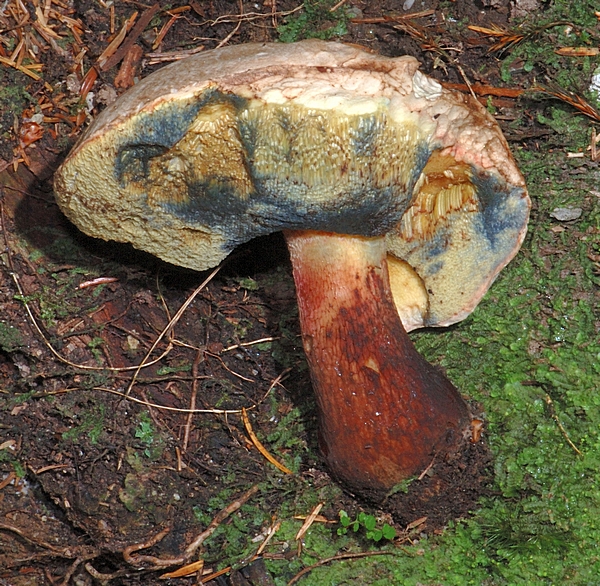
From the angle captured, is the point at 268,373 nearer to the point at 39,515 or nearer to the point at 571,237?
the point at 39,515

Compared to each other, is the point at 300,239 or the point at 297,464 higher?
the point at 300,239

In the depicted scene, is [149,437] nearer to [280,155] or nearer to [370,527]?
[370,527]

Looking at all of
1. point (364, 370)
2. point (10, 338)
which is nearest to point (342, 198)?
point (364, 370)

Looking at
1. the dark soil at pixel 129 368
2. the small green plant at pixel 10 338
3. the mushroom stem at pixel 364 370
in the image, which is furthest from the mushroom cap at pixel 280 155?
the small green plant at pixel 10 338

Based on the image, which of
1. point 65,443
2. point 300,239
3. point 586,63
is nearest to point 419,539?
point 300,239

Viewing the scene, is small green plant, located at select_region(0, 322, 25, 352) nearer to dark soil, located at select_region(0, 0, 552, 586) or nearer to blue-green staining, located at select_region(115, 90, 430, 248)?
dark soil, located at select_region(0, 0, 552, 586)
